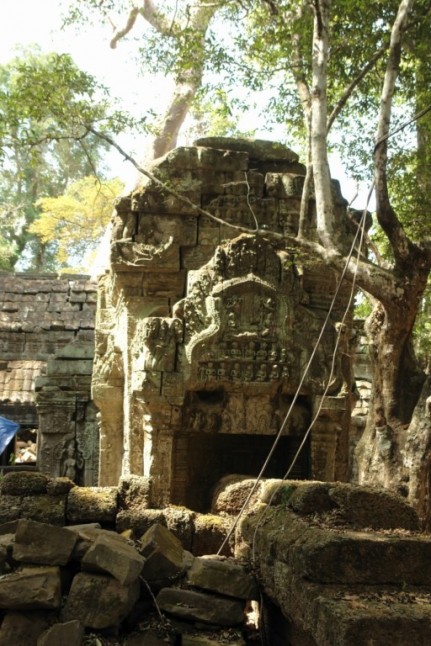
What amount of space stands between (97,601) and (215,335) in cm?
308

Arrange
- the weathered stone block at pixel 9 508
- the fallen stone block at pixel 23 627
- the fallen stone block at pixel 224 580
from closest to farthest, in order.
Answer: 1. the fallen stone block at pixel 23 627
2. the fallen stone block at pixel 224 580
3. the weathered stone block at pixel 9 508

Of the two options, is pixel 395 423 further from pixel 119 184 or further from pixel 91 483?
pixel 119 184

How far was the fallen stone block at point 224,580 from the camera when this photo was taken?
409cm

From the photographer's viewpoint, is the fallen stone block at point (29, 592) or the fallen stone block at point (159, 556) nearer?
the fallen stone block at point (29, 592)

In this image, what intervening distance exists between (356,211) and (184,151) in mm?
1922

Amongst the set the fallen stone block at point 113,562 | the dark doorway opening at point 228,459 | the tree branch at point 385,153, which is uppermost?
the tree branch at point 385,153

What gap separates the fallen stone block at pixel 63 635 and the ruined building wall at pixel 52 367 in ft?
19.9

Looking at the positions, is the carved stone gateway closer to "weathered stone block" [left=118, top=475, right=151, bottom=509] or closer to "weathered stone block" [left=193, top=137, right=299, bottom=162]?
"weathered stone block" [left=193, top=137, right=299, bottom=162]

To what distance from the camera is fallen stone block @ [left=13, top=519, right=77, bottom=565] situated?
3965mm

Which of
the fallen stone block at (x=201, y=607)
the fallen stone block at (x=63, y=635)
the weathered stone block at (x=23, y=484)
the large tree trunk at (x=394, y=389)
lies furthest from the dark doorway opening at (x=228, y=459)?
the fallen stone block at (x=63, y=635)

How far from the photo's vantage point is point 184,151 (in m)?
7.46

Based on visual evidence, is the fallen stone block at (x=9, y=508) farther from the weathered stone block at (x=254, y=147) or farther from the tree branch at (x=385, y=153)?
the weathered stone block at (x=254, y=147)

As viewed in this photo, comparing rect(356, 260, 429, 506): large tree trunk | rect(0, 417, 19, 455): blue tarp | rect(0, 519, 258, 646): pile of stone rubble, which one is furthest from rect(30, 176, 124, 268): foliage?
rect(0, 519, 258, 646): pile of stone rubble

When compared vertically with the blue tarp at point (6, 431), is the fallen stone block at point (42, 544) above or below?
below
